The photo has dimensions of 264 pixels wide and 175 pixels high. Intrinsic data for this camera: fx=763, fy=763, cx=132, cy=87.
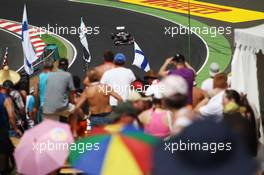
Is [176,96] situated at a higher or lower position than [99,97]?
higher

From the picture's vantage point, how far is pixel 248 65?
34.6ft

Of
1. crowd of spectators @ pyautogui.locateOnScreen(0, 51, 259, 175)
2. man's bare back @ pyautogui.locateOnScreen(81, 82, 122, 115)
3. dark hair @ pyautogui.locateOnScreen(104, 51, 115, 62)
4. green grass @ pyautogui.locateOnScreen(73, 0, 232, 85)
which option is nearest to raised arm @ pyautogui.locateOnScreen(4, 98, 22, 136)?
crowd of spectators @ pyautogui.locateOnScreen(0, 51, 259, 175)

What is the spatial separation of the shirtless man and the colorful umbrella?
315cm

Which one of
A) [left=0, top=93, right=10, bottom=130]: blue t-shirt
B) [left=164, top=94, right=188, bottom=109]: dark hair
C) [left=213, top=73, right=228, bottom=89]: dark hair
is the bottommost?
[left=0, top=93, right=10, bottom=130]: blue t-shirt

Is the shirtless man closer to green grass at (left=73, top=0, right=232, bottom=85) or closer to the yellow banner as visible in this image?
green grass at (left=73, top=0, right=232, bottom=85)

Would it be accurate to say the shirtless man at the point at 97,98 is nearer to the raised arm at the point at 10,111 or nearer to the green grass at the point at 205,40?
the raised arm at the point at 10,111

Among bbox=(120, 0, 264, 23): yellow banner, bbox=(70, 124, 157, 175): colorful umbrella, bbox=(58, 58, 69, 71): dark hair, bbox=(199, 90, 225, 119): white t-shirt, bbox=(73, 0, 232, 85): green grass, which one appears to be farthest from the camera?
bbox=(120, 0, 264, 23): yellow banner

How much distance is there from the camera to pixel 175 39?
2084 cm

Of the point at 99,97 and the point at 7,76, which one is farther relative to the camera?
the point at 7,76

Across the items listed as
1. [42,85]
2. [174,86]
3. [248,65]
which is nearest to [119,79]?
[42,85]

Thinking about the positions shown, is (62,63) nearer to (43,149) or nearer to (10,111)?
(10,111)

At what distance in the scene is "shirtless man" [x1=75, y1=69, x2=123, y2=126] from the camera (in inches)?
363

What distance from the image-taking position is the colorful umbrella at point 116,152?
204 inches

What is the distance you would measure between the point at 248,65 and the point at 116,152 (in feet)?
17.3
